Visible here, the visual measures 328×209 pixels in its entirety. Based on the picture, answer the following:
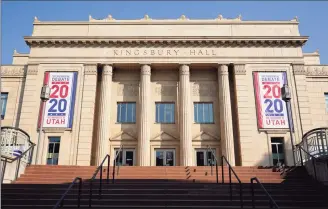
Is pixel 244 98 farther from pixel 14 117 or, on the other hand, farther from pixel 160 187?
pixel 14 117

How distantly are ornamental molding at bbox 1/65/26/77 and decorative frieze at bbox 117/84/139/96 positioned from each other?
9325 millimetres

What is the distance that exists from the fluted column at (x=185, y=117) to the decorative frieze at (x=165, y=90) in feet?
3.30

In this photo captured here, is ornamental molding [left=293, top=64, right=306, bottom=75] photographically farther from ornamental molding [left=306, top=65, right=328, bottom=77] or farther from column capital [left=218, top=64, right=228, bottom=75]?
column capital [left=218, top=64, right=228, bottom=75]

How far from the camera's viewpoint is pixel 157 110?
96.9ft

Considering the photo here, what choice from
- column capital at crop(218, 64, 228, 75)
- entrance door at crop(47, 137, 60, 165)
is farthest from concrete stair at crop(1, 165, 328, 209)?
column capital at crop(218, 64, 228, 75)

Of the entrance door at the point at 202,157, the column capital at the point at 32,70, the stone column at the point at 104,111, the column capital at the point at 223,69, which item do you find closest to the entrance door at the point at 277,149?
the entrance door at the point at 202,157

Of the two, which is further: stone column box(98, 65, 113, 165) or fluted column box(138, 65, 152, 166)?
stone column box(98, 65, 113, 165)

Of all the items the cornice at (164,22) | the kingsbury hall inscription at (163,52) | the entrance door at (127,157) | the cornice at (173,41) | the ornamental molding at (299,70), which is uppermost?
the cornice at (164,22)

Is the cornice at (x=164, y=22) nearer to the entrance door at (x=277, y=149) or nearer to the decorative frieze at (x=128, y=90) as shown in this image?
the decorative frieze at (x=128, y=90)

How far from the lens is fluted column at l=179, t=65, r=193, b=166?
26.9m

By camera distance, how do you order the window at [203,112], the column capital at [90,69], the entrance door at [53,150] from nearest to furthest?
the entrance door at [53,150] < the window at [203,112] < the column capital at [90,69]

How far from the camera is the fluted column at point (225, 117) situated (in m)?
26.8

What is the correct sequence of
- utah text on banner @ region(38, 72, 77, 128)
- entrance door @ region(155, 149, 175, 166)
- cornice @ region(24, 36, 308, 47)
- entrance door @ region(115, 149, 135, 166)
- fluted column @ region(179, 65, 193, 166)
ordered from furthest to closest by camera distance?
1. cornice @ region(24, 36, 308, 47)
2. entrance door @ region(115, 149, 135, 166)
3. entrance door @ region(155, 149, 175, 166)
4. utah text on banner @ region(38, 72, 77, 128)
5. fluted column @ region(179, 65, 193, 166)

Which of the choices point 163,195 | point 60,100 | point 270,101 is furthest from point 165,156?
point 163,195
